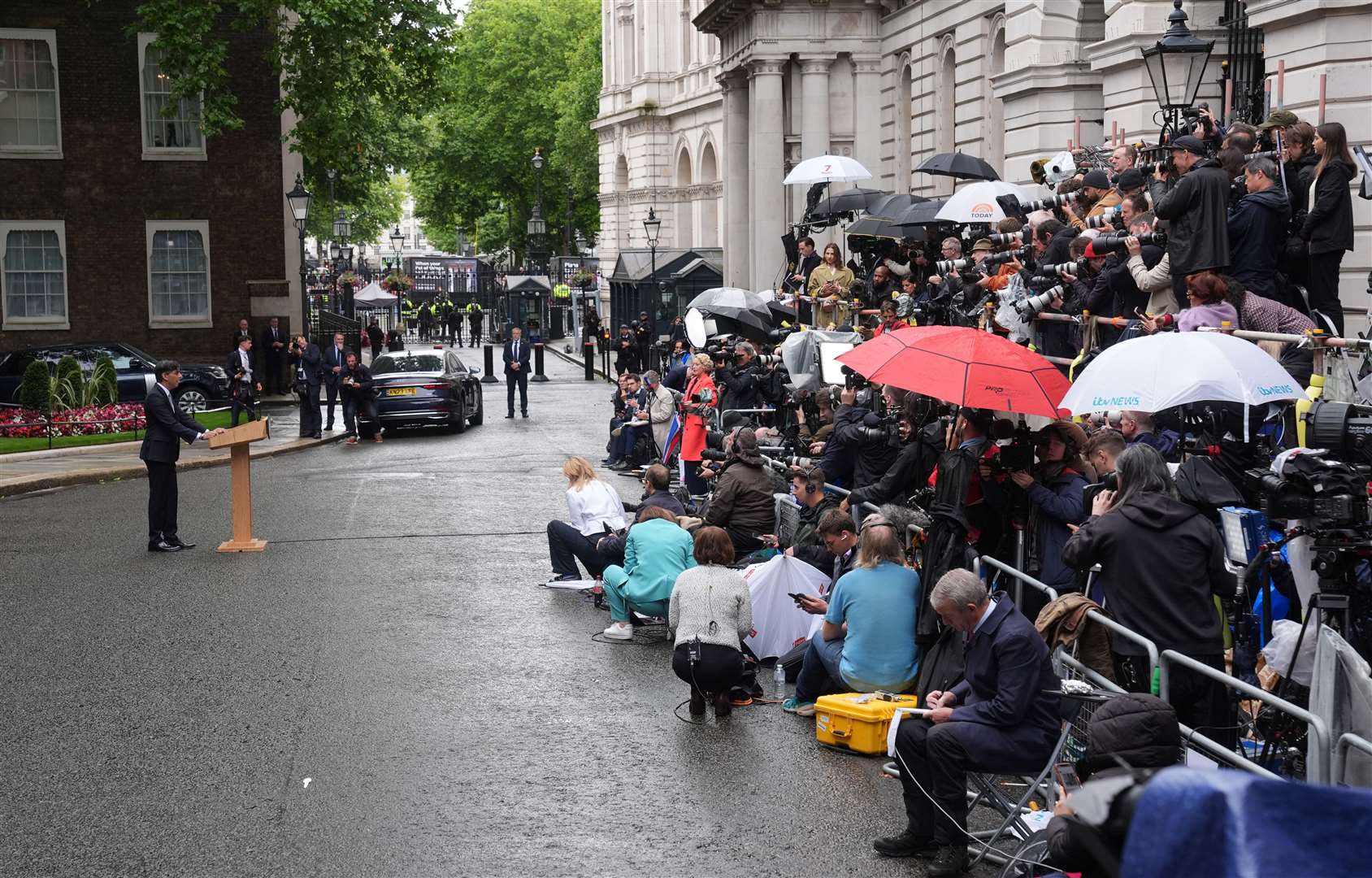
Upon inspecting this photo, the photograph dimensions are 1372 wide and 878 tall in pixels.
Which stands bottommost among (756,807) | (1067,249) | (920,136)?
(756,807)

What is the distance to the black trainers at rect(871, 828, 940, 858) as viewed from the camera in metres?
7.35

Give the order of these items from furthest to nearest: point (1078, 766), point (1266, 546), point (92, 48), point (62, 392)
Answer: point (92, 48) < point (62, 392) < point (1266, 546) < point (1078, 766)

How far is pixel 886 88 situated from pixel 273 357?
52.9 feet

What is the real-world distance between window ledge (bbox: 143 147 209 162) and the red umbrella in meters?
31.0

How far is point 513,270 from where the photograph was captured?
8338cm

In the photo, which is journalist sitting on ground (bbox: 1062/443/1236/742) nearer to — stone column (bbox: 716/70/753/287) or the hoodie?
the hoodie

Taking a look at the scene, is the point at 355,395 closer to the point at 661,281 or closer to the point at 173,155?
the point at 173,155

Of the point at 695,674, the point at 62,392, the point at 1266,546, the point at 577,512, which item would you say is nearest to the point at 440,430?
the point at 62,392

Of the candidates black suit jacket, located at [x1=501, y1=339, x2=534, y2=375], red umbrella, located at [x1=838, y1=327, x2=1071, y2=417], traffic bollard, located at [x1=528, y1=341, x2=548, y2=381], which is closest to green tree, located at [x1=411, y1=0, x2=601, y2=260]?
traffic bollard, located at [x1=528, y1=341, x2=548, y2=381]

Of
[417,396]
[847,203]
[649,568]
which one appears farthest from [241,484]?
[417,396]

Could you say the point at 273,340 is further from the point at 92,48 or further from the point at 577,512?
the point at 577,512

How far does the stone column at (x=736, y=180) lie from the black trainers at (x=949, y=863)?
3456 centimetres

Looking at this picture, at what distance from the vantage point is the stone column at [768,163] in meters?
38.1

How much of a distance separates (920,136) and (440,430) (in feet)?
39.3
